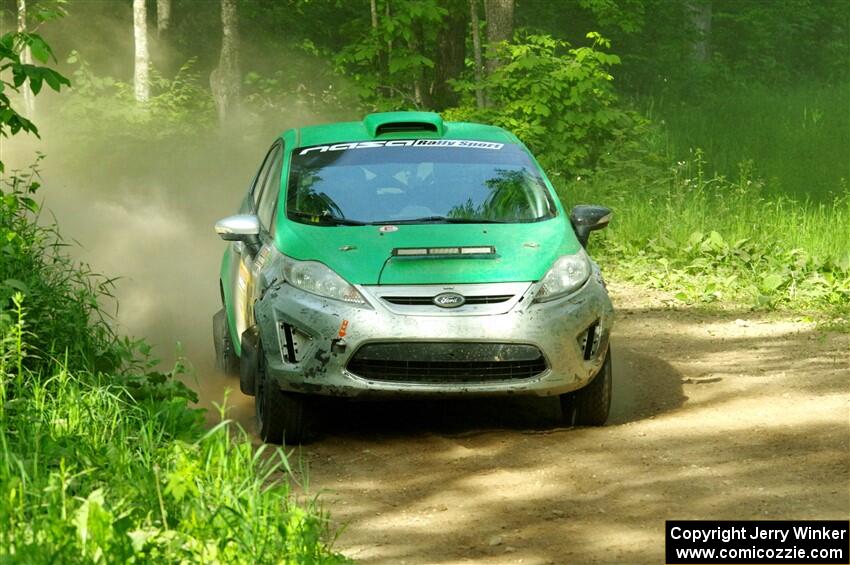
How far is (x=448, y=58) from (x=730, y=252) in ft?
38.4

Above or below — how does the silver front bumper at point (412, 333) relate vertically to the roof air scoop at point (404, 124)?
below

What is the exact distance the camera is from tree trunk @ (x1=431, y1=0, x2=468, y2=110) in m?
24.1

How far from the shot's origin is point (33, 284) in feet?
27.9

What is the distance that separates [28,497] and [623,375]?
204 inches

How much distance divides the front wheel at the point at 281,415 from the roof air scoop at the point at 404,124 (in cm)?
213

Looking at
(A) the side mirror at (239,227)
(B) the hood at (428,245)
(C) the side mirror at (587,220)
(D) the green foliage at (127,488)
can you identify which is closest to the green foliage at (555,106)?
(C) the side mirror at (587,220)

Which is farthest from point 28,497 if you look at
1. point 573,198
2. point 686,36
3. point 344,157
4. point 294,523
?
point 686,36

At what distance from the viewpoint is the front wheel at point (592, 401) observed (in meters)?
8.02

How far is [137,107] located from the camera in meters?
30.8

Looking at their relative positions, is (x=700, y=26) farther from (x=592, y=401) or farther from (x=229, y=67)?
(x=592, y=401)

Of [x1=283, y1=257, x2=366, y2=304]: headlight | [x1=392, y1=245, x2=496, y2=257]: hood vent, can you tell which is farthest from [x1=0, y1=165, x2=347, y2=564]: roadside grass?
[x1=392, y1=245, x2=496, y2=257]: hood vent

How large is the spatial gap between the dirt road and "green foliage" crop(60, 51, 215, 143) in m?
20.9

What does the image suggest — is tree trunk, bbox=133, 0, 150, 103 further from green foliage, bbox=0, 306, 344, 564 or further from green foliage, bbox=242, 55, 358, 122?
green foliage, bbox=0, 306, 344, 564

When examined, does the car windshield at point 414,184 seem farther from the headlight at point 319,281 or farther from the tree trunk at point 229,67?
the tree trunk at point 229,67
